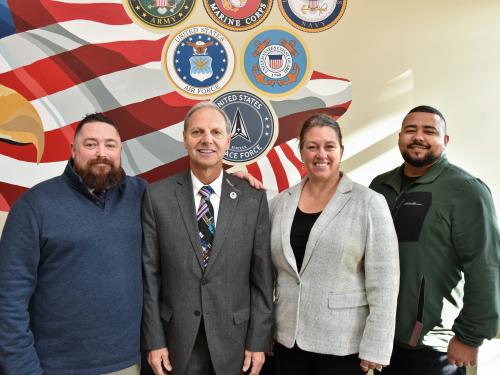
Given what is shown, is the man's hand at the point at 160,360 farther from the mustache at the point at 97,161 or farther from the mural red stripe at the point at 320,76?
the mural red stripe at the point at 320,76

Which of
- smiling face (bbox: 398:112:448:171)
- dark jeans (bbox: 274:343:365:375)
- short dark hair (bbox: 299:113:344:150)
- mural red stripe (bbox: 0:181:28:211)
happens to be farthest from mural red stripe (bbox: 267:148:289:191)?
mural red stripe (bbox: 0:181:28:211)

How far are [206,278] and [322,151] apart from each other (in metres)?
0.75

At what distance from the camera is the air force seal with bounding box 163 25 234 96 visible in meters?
2.47

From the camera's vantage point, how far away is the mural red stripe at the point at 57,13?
7.98 feet

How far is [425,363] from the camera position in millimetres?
1780

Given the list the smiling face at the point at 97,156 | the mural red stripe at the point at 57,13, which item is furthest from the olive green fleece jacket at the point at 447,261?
the mural red stripe at the point at 57,13

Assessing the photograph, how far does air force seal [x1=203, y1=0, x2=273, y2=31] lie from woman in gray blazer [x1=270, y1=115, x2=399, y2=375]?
1.13 meters

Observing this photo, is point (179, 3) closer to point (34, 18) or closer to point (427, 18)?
point (34, 18)

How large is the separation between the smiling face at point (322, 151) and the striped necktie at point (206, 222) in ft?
1.58

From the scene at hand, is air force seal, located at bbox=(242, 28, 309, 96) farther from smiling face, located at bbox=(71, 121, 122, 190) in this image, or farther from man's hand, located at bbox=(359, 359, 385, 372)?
man's hand, located at bbox=(359, 359, 385, 372)

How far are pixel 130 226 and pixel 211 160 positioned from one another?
0.45m

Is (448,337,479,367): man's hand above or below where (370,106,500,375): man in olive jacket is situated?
below

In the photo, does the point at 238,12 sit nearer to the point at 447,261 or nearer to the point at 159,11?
the point at 159,11

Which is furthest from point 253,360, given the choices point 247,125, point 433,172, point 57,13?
point 57,13
